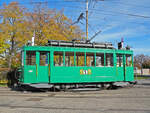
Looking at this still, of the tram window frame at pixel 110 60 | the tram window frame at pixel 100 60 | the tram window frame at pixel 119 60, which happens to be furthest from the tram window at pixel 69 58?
the tram window frame at pixel 119 60

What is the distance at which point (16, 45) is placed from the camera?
833 inches

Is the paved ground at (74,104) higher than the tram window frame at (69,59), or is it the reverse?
the tram window frame at (69,59)

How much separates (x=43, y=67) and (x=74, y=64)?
2.08 m

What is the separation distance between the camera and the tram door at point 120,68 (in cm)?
1270

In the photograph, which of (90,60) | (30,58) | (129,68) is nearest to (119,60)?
(129,68)

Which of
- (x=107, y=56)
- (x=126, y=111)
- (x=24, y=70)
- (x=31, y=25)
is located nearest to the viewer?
(x=126, y=111)

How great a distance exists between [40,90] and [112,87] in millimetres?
→ 5360

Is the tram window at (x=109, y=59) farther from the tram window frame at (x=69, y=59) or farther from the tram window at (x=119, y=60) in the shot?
the tram window frame at (x=69, y=59)

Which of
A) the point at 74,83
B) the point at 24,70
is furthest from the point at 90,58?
the point at 24,70

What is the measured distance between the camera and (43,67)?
11.1 metres

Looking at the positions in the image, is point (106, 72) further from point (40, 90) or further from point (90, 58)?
point (40, 90)

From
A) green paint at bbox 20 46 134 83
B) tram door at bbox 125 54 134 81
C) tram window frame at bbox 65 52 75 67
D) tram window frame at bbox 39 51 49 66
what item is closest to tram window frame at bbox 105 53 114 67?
green paint at bbox 20 46 134 83

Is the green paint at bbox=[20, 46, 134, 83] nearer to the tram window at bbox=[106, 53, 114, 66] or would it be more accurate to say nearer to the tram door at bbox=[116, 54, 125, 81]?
the tram door at bbox=[116, 54, 125, 81]

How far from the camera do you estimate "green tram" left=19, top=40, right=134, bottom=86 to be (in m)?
11.0
